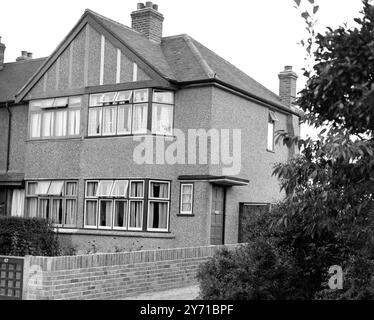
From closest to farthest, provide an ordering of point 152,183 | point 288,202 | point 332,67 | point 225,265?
point 332,67 → point 288,202 → point 225,265 → point 152,183

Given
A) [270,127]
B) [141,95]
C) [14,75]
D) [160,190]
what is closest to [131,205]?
[160,190]

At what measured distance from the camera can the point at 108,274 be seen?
11.3 metres

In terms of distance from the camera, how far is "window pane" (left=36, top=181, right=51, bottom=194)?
20969 millimetres

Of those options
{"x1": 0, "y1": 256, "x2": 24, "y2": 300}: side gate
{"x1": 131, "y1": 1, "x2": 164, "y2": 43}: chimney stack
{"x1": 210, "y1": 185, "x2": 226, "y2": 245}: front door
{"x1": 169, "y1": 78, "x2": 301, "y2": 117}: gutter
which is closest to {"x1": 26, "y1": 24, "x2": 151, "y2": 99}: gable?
{"x1": 169, "y1": 78, "x2": 301, "y2": 117}: gutter

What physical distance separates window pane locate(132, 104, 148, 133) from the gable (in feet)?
3.13

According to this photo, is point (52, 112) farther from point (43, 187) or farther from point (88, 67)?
point (43, 187)

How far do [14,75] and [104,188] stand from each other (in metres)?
9.26

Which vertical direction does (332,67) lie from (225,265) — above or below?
above

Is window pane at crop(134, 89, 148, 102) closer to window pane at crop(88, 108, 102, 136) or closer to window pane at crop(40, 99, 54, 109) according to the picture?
window pane at crop(88, 108, 102, 136)

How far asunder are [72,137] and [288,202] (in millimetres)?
14982

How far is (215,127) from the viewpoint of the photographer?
18.9 meters

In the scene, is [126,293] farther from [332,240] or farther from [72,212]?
[72,212]

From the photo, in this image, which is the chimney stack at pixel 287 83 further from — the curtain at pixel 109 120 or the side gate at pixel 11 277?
the side gate at pixel 11 277

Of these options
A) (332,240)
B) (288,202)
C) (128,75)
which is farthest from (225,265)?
(128,75)
